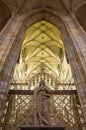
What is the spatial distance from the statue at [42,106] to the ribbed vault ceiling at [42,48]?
27.5ft

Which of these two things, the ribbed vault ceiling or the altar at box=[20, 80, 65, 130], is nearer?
the altar at box=[20, 80, 65, 130]

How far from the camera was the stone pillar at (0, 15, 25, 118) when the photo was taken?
7.47 metres

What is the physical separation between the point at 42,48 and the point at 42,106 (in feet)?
40.0

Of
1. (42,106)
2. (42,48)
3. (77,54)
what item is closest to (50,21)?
(42,48)

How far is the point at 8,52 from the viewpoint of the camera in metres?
8.91

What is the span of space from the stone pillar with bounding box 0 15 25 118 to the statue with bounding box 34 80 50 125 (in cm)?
105

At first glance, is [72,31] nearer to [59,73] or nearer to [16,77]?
[16,77]

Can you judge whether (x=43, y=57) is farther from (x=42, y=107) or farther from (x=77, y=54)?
(x=42, y=107)

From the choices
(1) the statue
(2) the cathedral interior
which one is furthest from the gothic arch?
(1) the statue

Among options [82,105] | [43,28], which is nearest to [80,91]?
[82,105]

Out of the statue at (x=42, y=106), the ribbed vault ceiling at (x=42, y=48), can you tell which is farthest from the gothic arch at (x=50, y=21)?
the statue at (x=42, y=106)

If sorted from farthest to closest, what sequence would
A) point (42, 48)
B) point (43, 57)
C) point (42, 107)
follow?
point (43, 57)
point (42, 48)
point (42, 107)

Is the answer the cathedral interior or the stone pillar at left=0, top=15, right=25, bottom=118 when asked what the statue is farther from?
the stone pillar at left=0, top=15, right=25, bottom=118

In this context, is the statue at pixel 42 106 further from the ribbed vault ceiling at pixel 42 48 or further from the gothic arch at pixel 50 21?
the ribbed vault ceiling at pixel 42 48
